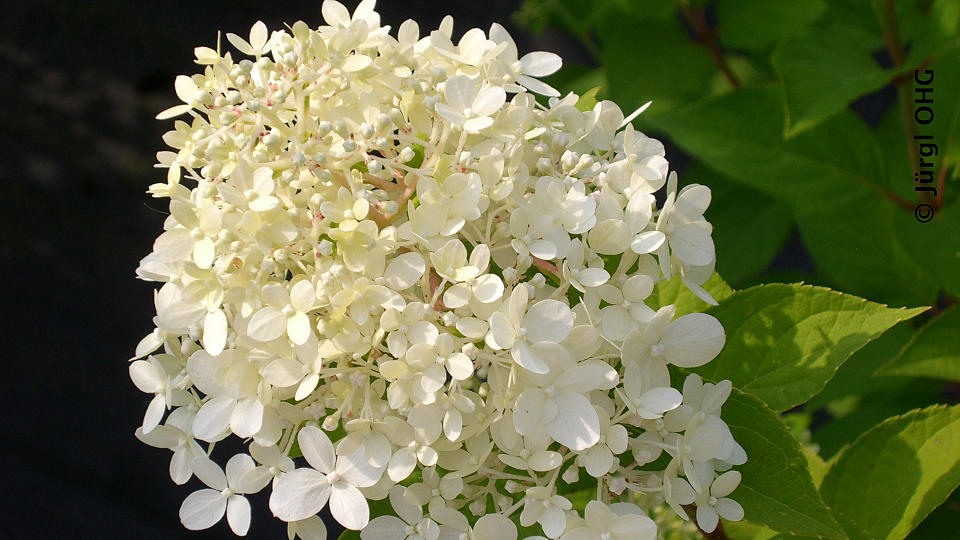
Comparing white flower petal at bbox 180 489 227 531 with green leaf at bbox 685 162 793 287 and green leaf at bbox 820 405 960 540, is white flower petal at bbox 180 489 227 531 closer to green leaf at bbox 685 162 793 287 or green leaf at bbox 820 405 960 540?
green leaf at bbox 820 405 960 540

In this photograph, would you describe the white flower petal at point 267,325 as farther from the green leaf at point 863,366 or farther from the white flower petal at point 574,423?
the green leaf at point 863,366

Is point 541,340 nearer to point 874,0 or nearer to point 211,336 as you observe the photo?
A: point 211,336

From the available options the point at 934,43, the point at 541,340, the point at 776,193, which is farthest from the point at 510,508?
the point at 934,43

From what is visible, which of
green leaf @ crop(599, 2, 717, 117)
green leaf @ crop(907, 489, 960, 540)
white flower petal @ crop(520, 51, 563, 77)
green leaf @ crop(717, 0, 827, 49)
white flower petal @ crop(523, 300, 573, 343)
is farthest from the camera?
green leaf @ crop(599, 2, 717, 117)

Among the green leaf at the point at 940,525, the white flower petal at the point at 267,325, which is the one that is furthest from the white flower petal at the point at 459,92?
the green leaf at the point at 940,525

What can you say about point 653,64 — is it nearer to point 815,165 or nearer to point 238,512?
point 815,165

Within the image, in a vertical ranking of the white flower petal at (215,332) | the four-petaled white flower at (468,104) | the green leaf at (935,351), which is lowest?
the green leaf at (935,351)

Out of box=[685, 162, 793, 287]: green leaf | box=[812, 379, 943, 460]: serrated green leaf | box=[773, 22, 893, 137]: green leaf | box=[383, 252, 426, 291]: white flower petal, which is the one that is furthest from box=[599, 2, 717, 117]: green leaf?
box=[383, 252, 426, 291]: white flower petal
